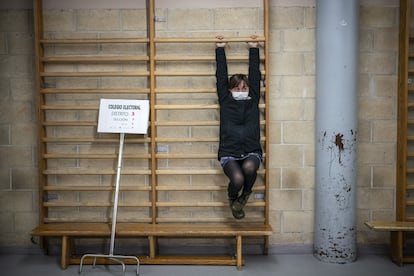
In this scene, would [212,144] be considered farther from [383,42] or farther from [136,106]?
[383,42]

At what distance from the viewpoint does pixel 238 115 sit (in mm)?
4090

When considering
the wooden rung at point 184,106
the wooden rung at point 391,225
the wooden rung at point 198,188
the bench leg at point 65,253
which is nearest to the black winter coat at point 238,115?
the wooden rung at point 184,106

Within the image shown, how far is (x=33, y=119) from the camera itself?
4.42m

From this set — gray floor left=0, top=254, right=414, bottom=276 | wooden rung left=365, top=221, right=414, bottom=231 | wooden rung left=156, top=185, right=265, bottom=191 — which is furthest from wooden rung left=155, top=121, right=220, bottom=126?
wooden rung left=365, top=221, right=414, bottom=231

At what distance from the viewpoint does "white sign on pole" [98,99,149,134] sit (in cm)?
414

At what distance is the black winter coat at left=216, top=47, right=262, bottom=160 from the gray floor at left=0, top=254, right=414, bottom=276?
1049 millimetres

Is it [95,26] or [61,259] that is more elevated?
[95,26]

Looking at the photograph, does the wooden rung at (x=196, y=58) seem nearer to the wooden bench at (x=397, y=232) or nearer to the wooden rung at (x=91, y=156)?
the wooden rung at (x=91, y=156)

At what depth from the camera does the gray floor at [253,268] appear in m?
3.95

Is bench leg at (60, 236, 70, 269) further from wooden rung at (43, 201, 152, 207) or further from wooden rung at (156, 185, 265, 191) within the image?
wooden rung at (156, 185, 265, 191)

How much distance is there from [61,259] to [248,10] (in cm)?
297

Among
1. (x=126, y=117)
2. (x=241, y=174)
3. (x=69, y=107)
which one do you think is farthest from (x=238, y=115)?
(x=69, y=107)

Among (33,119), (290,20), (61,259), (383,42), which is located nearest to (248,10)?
(290,20)

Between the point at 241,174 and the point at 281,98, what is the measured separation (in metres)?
0.91
